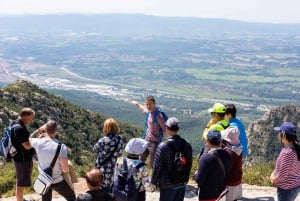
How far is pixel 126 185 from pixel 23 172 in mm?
2268

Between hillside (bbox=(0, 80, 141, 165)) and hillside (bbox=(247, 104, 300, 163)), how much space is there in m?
15.6

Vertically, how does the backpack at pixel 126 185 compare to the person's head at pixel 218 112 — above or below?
below

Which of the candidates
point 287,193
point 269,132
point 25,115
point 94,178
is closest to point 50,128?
point 25,115

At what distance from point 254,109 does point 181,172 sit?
157 metres

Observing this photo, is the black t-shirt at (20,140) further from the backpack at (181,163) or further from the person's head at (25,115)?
the backpack at (181,163)

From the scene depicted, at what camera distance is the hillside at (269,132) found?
50.0 m

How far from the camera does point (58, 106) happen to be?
40.4 metres

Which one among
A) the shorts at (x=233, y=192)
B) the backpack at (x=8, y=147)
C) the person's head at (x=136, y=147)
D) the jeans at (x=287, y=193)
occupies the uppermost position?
the person's head at (x=136, y=147)

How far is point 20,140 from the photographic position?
8.01 meters

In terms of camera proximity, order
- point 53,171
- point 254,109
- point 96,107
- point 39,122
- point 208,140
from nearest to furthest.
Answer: point 208,140 < point 53,171 < point 39,122 < point 96,107 < point 254,109

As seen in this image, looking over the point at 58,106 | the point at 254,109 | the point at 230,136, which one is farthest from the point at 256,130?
the point at 254,109

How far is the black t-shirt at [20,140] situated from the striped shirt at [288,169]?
4.16 meters

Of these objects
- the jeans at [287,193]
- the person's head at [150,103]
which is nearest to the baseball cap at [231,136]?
the jeans at [287,193]

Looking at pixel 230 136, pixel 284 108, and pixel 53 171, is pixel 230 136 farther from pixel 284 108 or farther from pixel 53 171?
pixel 284 108
